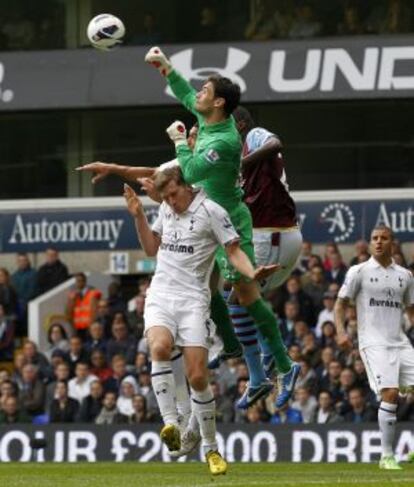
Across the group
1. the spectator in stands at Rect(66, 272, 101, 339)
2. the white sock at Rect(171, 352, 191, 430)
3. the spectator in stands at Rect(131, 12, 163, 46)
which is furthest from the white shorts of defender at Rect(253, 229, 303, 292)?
the spectator in stands at Rect(131, 12, 163, 46)

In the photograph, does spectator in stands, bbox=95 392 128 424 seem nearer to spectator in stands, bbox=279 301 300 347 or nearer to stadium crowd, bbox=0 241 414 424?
stadium crowd, bbox=0 241 414 424

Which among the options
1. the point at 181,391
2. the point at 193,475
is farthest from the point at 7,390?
the point at 181,391

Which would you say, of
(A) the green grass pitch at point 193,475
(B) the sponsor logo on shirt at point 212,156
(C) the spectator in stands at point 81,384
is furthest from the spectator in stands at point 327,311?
(B) the sponsor logo on shirt at point 212,156

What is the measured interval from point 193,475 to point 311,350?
7.65 meters

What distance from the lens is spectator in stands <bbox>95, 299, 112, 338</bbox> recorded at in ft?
88.1

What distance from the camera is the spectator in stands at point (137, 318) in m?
26.5

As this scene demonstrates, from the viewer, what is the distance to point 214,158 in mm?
15914

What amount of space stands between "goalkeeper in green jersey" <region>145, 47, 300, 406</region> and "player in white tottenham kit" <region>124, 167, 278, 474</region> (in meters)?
0.27

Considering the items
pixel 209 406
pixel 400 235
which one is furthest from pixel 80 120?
pixel 209 406

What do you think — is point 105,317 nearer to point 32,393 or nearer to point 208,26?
point 32,393

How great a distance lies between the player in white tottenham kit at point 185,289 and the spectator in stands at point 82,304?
38.9 ft

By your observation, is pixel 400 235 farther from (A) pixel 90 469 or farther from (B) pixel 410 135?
(A) pixel 90 469

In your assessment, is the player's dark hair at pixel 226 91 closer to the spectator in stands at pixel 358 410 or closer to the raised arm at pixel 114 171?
the raised arm at pixel 114 171

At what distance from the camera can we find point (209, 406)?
15.9 meters
